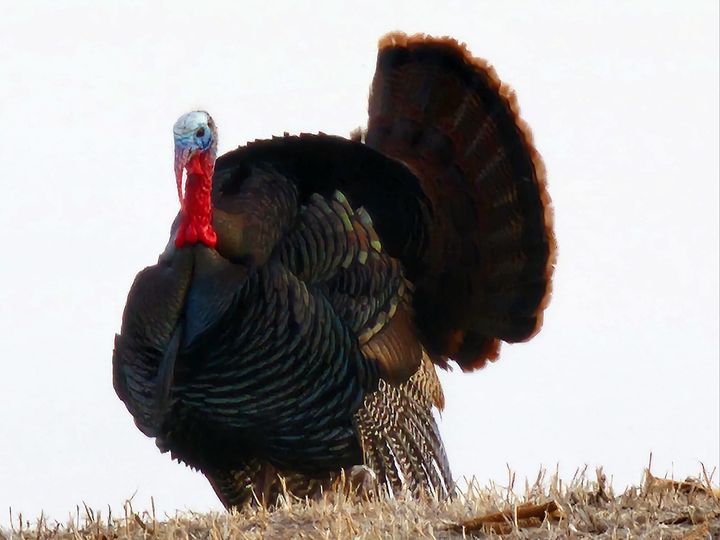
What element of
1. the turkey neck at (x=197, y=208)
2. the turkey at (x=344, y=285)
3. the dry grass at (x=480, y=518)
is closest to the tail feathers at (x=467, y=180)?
the turkey at (x=344, y=285)

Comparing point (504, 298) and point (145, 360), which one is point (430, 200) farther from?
point (145, 360)

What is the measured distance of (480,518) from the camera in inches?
182

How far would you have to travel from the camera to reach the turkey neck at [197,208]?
23.1ft

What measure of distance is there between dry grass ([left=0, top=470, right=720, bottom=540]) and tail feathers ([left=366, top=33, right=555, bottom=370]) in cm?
272

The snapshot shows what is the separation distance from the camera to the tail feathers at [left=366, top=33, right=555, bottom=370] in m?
7.73

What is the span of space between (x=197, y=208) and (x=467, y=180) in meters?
1.50

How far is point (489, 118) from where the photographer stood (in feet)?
25.4

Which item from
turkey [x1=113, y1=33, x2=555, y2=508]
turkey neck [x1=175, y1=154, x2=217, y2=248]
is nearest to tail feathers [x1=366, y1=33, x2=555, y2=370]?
turkey [x1=113, y1=33, x2=555, y2=508]

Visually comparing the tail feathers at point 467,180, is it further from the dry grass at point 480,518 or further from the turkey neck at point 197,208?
the dry grass at point 480,518

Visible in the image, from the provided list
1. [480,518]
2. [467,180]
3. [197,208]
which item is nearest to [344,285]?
[197,208]

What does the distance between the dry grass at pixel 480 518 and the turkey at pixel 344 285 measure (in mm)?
1315

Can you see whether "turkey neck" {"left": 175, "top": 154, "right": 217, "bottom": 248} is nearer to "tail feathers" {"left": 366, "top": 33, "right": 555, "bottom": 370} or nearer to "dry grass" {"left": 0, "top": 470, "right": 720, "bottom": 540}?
"tail feathers" {"left": 366, "top": 33, "right": 555, "bottom": 370}

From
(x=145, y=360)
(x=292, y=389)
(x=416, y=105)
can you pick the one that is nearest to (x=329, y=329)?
(x=292, y=389)

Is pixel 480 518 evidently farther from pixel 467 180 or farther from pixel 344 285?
pixel 467 180
